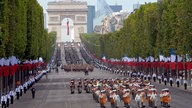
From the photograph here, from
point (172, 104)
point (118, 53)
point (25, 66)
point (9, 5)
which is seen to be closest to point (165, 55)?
point (25, 66)

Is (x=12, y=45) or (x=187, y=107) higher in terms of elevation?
(x=12, y=45)

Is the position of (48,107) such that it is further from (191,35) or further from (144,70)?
(144,70)

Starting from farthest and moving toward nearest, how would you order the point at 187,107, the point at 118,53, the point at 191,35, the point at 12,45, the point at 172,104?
the point at 118,53 < the point at 191,35 < the point at 12,45 < the point at 172,104 < the point at 187,107

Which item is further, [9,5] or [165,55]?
[165,55]

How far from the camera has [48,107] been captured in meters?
62.9

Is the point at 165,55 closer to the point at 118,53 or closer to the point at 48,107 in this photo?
the point at 48,107

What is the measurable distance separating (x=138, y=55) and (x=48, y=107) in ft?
286

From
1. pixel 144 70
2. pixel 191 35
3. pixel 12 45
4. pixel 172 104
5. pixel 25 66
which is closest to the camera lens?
pixel 172 104

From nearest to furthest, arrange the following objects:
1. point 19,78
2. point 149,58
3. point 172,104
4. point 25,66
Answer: point 172,104
point 19,78
point 25,66
point 149,58

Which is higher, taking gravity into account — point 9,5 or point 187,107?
point 9,5

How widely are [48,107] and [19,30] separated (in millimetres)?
25480

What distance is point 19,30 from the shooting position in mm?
86938

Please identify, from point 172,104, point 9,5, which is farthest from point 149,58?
point 172,104

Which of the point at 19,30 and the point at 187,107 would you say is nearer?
the point at 187,107
